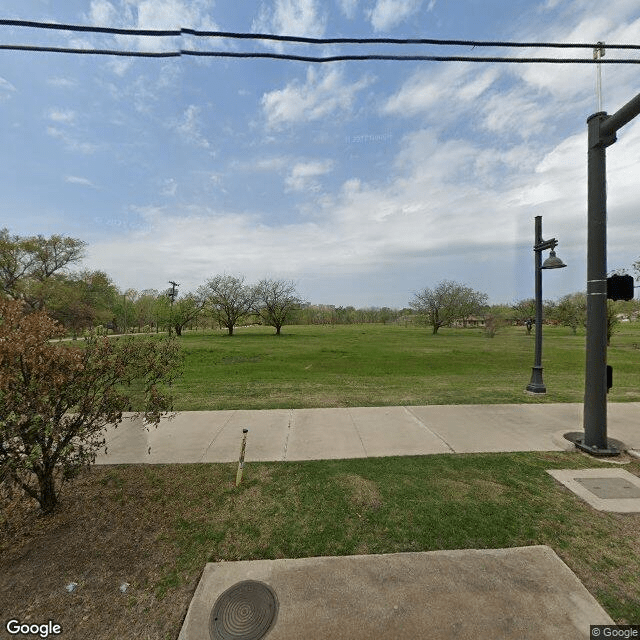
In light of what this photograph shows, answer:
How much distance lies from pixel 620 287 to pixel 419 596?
566 cm

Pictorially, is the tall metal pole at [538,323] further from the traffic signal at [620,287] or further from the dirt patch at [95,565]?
the dirt patch at [95,565]

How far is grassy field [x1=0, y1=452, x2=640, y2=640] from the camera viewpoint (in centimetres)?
279

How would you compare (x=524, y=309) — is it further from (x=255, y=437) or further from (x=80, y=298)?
(x=80, y=298)

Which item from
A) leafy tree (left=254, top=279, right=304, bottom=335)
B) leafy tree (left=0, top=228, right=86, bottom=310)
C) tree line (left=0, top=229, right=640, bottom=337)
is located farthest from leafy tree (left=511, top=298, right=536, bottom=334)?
leafy tree (left=0, top=228, right=86, bottom=310)

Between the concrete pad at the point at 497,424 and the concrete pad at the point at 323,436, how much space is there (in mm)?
1699

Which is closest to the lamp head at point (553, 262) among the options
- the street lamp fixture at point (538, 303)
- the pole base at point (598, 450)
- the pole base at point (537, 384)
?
the street lamp fixture at point (538, 303)

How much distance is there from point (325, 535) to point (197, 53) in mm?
5833

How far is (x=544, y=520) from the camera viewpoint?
146 inches

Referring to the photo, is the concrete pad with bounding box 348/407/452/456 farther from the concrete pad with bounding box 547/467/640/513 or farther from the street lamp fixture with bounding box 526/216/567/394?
the street lamp fixture with bounding box 526/216/567/394

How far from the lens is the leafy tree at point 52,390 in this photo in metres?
3.13

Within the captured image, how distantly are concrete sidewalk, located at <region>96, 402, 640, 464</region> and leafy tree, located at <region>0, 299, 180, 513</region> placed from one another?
67.8 inches

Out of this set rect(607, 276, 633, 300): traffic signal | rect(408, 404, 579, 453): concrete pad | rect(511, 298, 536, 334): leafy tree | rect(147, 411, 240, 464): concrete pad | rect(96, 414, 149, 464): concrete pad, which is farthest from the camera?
rect(511, 298, 536, 334): leafy tree

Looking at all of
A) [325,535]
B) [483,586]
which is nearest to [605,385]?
[483,586]

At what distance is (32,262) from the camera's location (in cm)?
4372
